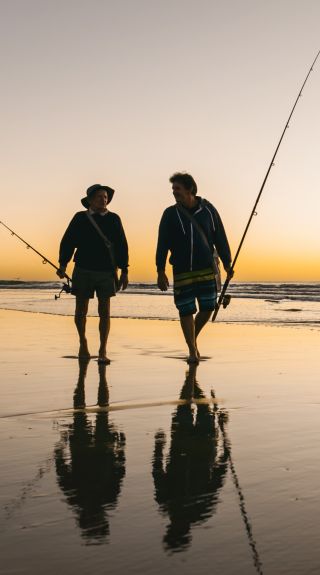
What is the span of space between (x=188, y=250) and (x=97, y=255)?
→ 0.95 metres

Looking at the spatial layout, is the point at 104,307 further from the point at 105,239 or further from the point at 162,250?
the point at 162,250

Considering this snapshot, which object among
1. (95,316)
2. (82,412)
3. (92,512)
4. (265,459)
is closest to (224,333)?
(95,316)

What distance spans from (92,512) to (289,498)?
70cm

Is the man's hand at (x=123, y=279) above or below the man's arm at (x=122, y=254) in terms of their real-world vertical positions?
below

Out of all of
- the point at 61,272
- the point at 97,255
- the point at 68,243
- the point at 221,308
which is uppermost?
the point at 68,243

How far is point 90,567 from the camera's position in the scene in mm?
2156

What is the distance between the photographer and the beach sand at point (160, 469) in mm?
2285

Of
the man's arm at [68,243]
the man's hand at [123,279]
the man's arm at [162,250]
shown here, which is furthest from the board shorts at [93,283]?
the man's arm at [162,250]

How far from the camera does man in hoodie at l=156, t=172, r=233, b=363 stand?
760 centimetres

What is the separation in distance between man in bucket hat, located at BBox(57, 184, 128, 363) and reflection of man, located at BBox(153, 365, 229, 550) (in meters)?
3.27

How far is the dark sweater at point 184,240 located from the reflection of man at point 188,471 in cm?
298

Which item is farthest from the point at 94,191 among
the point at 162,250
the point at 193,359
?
the point at 193,359

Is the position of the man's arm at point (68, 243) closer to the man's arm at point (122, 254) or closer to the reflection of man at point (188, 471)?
the man's arm at point (122, 254)

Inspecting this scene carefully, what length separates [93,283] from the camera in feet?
26.2
